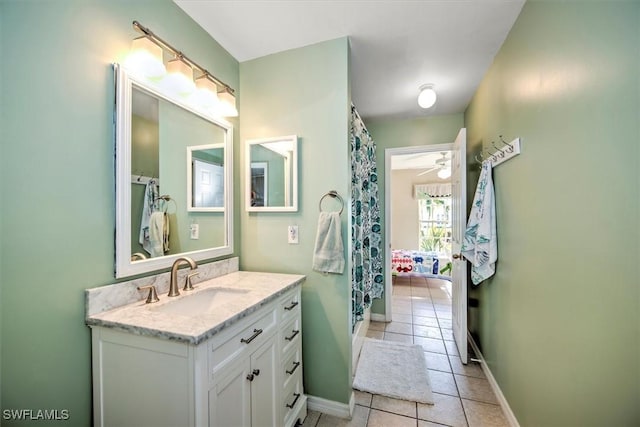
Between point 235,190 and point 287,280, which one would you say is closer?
point 287,280

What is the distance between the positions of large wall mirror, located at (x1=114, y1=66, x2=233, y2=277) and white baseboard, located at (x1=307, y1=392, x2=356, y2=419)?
1189 millimetres

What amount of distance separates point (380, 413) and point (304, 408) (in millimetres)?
525

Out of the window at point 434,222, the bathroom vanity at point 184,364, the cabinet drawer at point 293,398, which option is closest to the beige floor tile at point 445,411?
the cabinet drawer at point 293,398

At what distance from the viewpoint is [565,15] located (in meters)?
1.06

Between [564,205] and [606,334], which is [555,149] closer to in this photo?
[564,205]

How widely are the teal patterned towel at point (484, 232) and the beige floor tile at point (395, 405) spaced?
103 centimetres

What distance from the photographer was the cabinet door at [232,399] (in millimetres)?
920

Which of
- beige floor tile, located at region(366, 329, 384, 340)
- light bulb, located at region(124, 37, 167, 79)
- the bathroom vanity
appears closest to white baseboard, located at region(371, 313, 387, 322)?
beige floor tile, located at region(366, 329, 384, 340)

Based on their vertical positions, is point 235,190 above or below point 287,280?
above

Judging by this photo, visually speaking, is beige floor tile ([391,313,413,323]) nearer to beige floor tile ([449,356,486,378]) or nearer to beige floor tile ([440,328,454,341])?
beige floor tile ([440,328,454,341])

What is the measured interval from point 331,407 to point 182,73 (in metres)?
2.25

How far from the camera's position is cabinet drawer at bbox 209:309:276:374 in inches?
36.4

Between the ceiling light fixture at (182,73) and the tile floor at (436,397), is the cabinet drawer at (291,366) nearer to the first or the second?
the tile floor at (436,397)

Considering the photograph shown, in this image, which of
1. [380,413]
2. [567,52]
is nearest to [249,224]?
[380,413]
